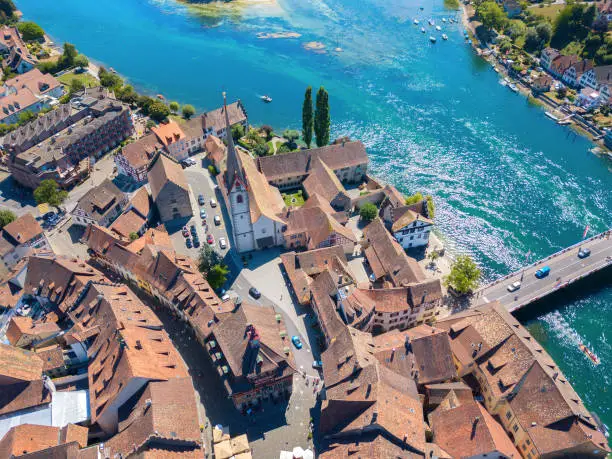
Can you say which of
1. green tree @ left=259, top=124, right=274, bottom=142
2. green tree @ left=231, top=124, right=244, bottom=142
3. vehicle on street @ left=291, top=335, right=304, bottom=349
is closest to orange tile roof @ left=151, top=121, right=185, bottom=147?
green tree @ left=231, top=124, right=244, bottom=142

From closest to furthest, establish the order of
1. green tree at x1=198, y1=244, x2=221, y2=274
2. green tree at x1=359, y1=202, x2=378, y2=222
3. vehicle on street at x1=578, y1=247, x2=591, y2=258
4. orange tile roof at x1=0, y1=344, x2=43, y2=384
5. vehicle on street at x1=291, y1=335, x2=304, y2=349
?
1. orange tile roof at x1=0, y1=344, x2=43, y2=384
2. vehicle on street at x1=291, y1=335, x2=304, y2=349
3. green tree at x1=198, y1=244, x2=221, y2=274
4. vehicle on street at x1=578, y1=247, x2=591, y2=258
5. green tree at x1=359, y1=202, x2=378, y2=222

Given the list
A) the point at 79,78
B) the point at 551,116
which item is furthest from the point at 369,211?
the point at 79,78

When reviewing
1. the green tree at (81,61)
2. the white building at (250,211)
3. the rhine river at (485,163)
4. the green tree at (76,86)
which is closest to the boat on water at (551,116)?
the rhine river at (485,163)

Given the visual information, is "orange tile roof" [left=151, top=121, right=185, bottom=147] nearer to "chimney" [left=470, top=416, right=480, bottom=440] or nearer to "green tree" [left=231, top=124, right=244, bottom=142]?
"green tree" [left=231, top=124, right=244, bottom=142]

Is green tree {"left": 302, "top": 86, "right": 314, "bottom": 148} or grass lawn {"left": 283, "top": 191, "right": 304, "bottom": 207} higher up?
green tree {"left": 302, "top": 86, "right": 314, "bottom": 148}

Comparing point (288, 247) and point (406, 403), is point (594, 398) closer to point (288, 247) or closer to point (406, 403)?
point (406, 403)

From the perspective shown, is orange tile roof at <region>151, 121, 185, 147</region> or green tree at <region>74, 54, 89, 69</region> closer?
orange tile roof at <region>151, 121, 185, 147</region>
